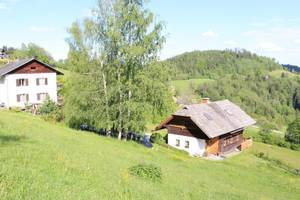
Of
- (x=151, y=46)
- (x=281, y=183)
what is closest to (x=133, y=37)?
(x=151, y=46)

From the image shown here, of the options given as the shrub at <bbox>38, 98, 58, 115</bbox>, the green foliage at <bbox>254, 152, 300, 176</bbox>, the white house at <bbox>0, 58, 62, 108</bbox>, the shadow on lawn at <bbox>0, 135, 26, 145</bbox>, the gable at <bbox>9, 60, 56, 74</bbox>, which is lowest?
the green foliage at <bbox>254, 152, 300, 176</bbox>

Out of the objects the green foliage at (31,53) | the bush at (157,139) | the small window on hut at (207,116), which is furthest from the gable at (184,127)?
the green foliage at (31,53)

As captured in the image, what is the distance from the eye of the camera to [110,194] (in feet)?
36.1

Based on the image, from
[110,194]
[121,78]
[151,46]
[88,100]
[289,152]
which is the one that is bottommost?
[289,152]

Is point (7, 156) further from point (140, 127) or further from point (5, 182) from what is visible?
point (140, 127)

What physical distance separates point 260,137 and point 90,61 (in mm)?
36838

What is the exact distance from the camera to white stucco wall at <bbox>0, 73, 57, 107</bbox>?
5000cm

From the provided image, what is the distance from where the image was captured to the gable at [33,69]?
50919 millimetres

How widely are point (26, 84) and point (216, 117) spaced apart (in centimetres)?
2897

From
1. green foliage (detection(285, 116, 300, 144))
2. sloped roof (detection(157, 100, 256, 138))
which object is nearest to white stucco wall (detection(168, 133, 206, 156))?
sloped roof (detection(157, 100, 256, 138))

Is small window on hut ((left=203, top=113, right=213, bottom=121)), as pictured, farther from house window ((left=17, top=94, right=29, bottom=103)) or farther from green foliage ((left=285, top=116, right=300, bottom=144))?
green foliage ((left=285, top=116, right=300, bottom=144))

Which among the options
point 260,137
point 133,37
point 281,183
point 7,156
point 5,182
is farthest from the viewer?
point 260,137

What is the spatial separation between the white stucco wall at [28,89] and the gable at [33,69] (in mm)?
470

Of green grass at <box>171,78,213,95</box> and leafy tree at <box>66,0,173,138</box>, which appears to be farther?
green grass at <box>171,78,213,95</box>
